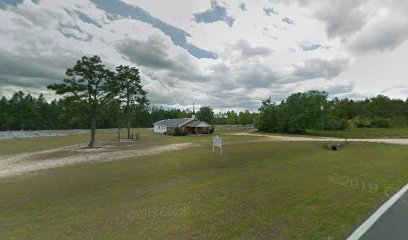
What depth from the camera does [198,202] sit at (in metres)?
8.14

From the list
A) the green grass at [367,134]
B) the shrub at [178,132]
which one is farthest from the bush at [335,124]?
the shrub at [178,132]

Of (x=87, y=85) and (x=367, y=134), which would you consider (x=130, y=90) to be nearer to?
(x=87, y=85)

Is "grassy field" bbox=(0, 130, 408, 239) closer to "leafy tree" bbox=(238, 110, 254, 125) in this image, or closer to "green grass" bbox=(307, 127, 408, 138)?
"green grass" bbox=(307, 127, 408, 138)

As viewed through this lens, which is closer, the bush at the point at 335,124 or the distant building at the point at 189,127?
the distant building at the point at 189,127

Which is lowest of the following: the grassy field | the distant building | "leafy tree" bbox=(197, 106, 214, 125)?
the grassy field

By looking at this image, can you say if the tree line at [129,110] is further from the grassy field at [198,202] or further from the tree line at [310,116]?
the grassy field at [198,202]

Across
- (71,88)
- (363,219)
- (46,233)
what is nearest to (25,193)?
(46,233)

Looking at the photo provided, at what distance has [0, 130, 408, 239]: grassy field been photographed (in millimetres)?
6066

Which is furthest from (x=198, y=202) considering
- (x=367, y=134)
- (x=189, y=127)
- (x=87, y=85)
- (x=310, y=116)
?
(x=367, y=134)

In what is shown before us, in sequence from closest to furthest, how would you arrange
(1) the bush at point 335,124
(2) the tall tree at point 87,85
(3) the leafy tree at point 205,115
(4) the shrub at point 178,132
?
(2) the tall tree at point 87,85, (4) the shrub at point 178,132, (1) the bush at point 335,124, (3) the leafy tree at point 205,115

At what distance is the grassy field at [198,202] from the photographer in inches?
239

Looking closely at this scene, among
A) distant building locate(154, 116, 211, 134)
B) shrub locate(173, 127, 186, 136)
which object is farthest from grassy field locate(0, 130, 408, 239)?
distant building locate(154, 116, 211, 134)

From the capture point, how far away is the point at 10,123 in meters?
81.6

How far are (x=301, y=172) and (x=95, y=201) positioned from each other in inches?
376
